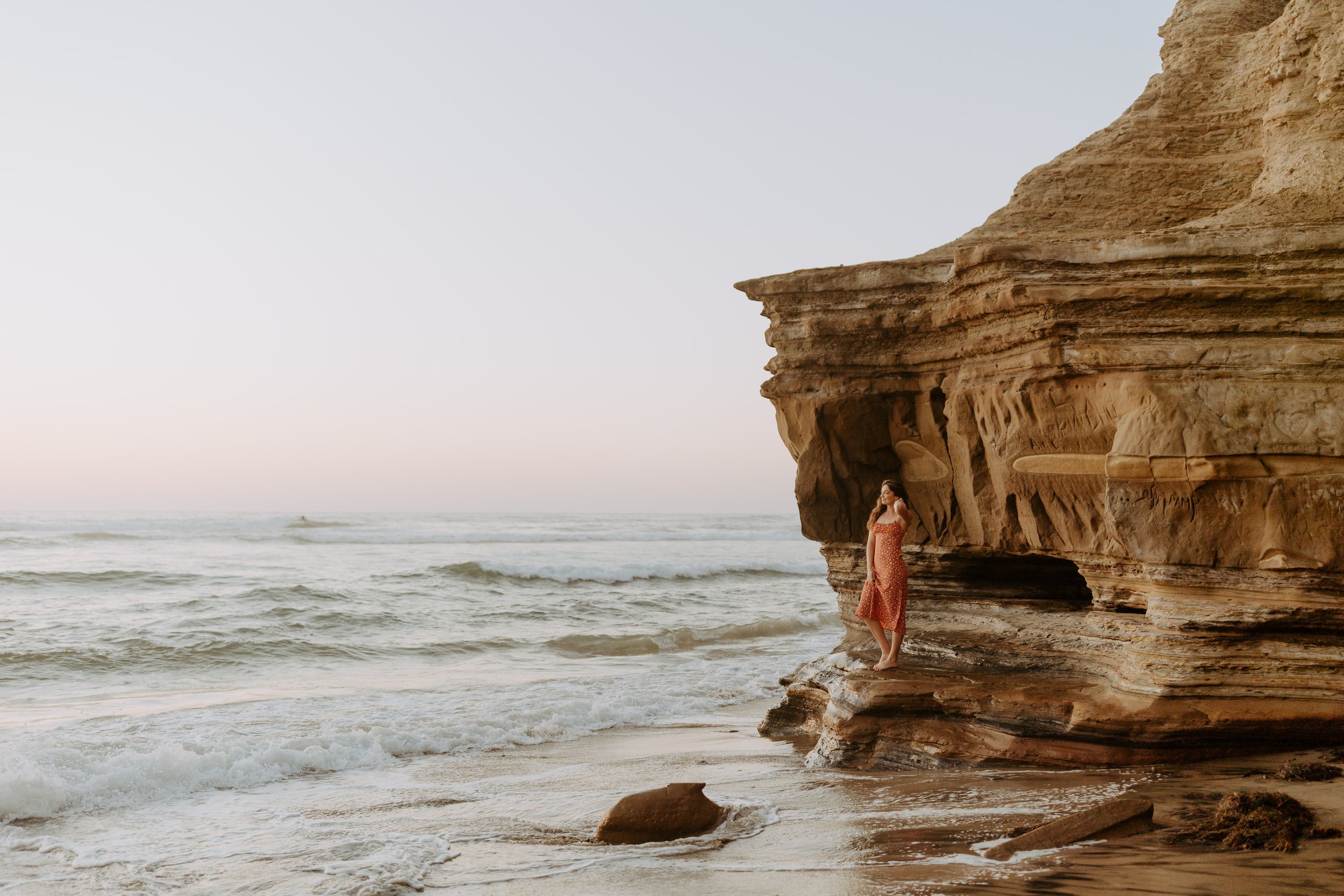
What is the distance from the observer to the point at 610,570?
26.3 meters

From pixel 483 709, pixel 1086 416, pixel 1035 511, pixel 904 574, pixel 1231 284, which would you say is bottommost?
pixel 483 709

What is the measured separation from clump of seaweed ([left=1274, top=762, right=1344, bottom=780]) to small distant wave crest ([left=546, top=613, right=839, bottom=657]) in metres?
9.99

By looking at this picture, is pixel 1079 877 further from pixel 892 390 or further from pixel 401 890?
pixel 892 390

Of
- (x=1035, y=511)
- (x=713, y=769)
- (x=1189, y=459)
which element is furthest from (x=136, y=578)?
(x=1189, y=459)

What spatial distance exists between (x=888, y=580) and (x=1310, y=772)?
119 inches

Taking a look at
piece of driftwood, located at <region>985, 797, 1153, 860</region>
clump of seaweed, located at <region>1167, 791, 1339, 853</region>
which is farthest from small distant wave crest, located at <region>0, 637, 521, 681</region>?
clump of seaweed, located at <region>1167, 791, 1339, 853</region>

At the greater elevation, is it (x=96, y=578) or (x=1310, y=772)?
(x=1310, y=772)

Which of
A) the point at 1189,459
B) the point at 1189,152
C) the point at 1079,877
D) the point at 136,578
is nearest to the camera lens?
the point at 1079,877

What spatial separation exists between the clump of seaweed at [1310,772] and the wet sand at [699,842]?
3.1 inches

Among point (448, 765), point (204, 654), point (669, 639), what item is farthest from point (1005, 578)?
point (204, 654)

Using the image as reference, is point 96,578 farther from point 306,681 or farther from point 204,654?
point 306,681

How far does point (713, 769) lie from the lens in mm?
7109

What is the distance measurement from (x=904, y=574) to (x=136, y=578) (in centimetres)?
1806

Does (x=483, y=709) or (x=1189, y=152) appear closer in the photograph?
(x=1189, y=152)
